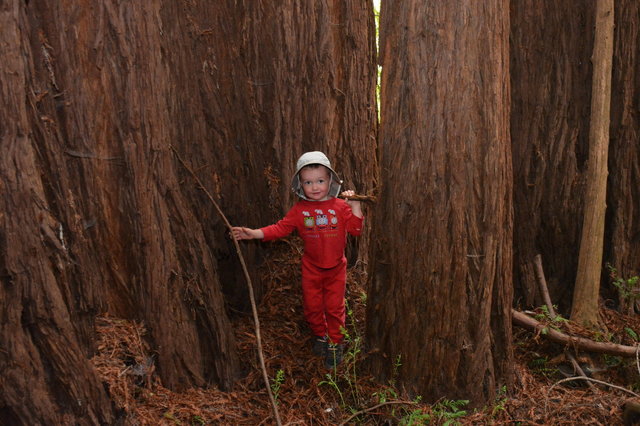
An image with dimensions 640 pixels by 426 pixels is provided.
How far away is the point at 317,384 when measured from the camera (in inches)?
151

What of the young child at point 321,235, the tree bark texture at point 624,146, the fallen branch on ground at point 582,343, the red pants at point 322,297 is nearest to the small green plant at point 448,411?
the young child at point 321,235

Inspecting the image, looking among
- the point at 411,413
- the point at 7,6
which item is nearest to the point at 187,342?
the point at 411,413

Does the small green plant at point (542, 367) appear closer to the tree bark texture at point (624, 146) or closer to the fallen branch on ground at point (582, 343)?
the fallen branch on ground at point (582, 343)

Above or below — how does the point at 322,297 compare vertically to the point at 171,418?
above

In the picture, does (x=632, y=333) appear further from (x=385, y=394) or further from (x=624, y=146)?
(x=385, y=394)

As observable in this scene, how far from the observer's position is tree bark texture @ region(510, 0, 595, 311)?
4.53 m

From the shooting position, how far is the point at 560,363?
4227 mm

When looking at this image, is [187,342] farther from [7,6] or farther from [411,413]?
[7,6]

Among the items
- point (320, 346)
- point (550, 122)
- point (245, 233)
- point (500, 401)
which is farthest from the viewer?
point (550, 122)

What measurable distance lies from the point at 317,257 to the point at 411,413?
Result: 1247 millimetres

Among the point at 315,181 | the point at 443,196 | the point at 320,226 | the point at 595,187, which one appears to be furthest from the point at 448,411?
the point at 595,187

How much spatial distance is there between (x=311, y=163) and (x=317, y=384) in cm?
151

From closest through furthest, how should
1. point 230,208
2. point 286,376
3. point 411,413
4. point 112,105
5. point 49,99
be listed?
1. point 49,99
2. point 112,105
3. point 411,413
4. point 286,376
5. point 230,208

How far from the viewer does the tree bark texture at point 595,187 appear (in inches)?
174
